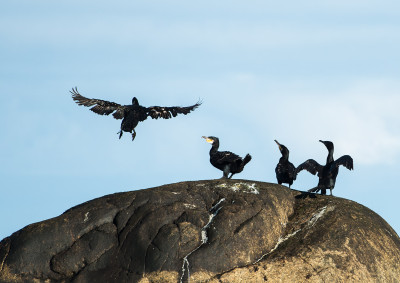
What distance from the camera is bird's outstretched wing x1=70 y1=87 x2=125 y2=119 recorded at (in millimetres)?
28344

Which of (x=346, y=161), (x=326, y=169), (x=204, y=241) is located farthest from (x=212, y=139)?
(x=204, y=241)

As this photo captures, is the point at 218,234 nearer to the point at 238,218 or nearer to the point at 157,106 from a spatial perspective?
the point at 238,218

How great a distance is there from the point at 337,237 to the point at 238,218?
277cm

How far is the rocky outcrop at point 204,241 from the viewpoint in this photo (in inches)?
747

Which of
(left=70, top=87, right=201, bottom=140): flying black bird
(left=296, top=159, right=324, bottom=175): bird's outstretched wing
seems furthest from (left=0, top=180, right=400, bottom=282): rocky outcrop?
(left=70, top=87, right=201, bottom=140): flying black bird

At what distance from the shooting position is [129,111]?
93.5 ft

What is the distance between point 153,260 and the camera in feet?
62.4

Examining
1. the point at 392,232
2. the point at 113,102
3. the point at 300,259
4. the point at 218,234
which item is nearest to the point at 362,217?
the point at 392,232

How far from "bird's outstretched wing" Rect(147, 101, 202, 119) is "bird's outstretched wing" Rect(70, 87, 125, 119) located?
1122 millimetres

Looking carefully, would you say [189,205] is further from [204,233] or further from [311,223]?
[311,223]

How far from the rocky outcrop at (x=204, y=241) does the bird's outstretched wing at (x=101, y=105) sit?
7891 millimetres

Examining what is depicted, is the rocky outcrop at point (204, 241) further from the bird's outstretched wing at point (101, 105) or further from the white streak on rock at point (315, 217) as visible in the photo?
the bird's outstretched wing at point (101, 105)

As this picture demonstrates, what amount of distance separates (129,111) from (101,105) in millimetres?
1094

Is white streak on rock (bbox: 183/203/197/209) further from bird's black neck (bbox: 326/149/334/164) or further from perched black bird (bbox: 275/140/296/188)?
bird's black neck (bbox: 326/149/334/164)
